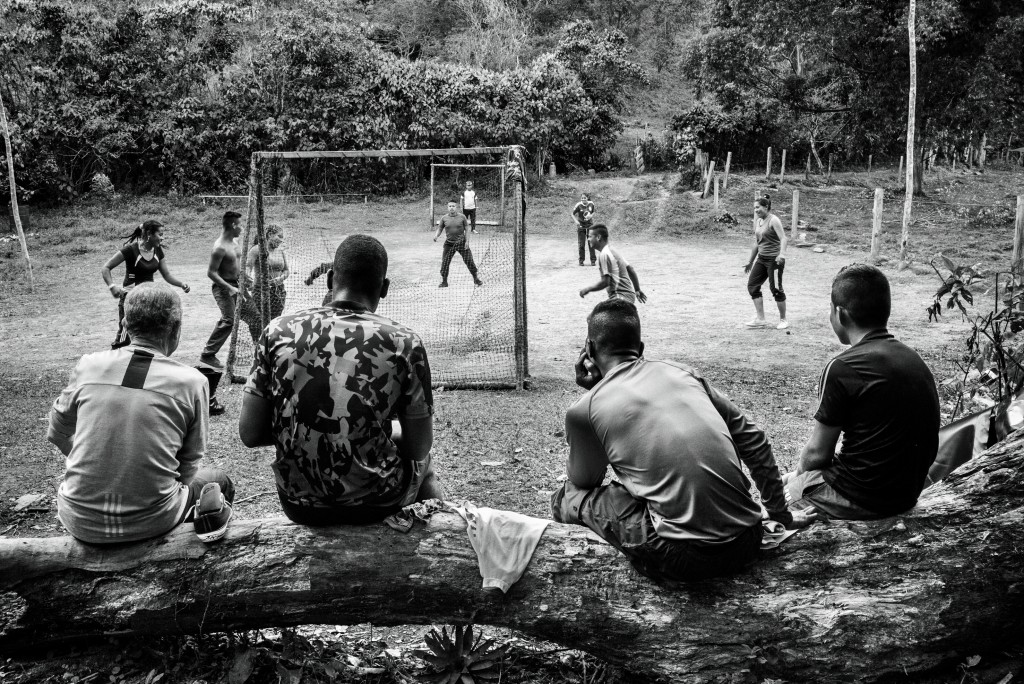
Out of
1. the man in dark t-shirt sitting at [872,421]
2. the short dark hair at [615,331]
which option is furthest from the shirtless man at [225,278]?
the man in dark t-shirt sitting at [872,421]

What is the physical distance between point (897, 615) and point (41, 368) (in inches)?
359

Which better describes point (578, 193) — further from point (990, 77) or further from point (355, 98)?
point (990, 77)

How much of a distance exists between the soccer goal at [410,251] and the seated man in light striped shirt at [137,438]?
2.08 metres

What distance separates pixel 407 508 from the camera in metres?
3.26

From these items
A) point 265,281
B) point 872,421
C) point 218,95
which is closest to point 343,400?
point 872,421

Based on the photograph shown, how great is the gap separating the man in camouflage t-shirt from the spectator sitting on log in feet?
2.14

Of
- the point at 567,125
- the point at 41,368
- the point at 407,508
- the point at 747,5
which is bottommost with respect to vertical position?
the point at 41,368

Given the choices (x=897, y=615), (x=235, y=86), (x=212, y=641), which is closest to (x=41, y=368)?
(x=212, y=641)

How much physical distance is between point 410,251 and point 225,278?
9.47 m

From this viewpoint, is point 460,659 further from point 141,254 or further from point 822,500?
point 141,254

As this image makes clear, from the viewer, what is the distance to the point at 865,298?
11.0 ft

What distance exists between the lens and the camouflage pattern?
9.70 ft

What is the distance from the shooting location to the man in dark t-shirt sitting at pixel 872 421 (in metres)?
3.16

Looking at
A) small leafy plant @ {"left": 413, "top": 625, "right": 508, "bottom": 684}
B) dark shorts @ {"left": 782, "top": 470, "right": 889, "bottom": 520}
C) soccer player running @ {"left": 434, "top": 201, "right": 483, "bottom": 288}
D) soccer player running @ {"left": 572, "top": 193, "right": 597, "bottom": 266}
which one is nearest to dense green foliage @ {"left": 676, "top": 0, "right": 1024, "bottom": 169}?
soccer player running @ {"left": 572, "top": 193, "right": 597, "bottom": 266}
